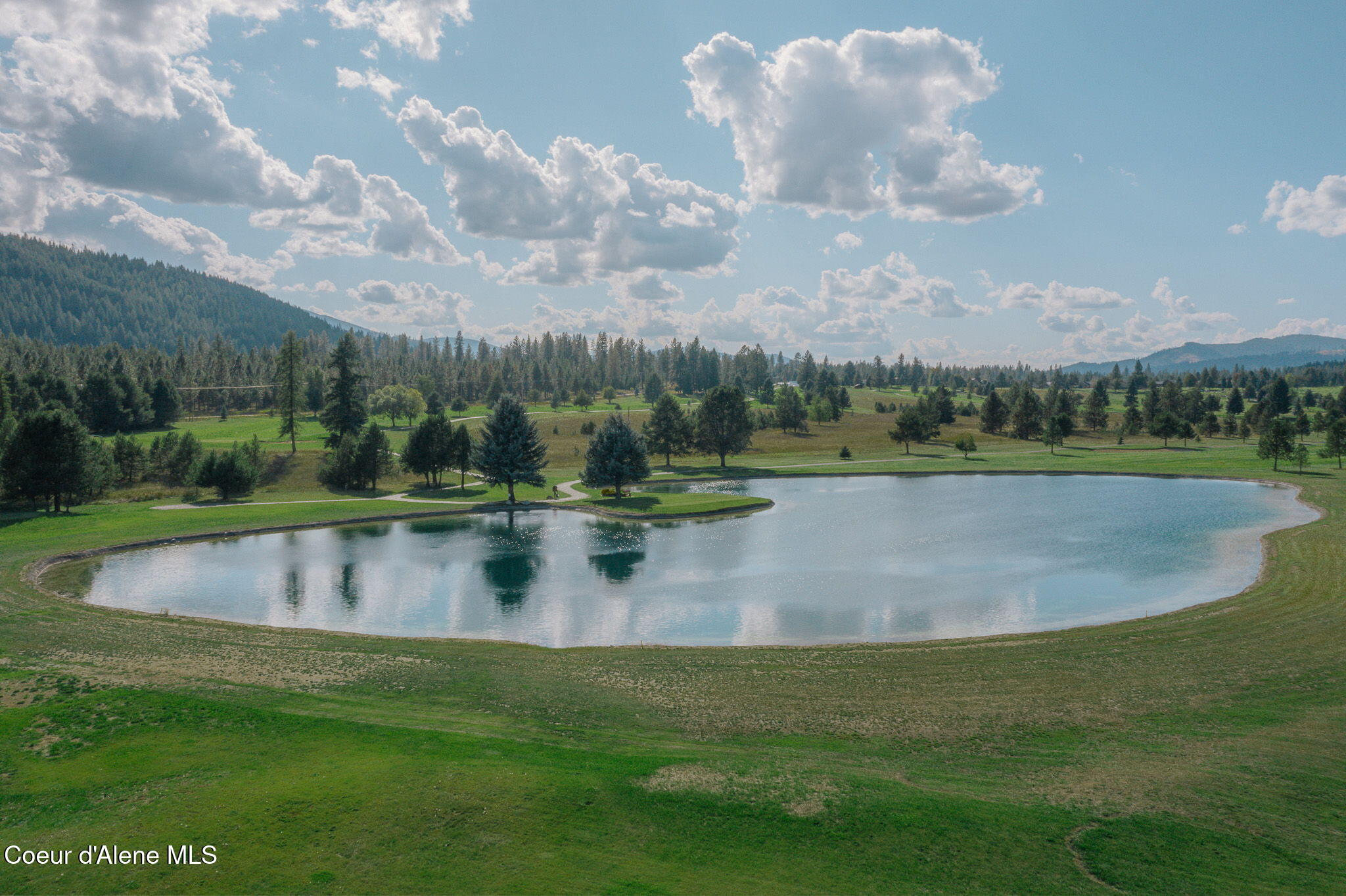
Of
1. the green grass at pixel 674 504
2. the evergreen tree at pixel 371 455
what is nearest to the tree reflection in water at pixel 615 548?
the green grass at pixel 674 504

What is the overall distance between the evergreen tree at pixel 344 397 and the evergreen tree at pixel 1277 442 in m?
110

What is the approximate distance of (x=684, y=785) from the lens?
1444 centimetres

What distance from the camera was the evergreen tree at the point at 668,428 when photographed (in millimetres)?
95500

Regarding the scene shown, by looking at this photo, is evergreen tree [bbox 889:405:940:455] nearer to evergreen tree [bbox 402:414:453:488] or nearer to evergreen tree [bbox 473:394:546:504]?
evergreen tree [bbox 473:394:546:504]

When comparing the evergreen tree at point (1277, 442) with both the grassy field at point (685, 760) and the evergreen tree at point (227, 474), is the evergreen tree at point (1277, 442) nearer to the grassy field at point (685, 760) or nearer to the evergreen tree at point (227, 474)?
the grassy field at point (685, 760)

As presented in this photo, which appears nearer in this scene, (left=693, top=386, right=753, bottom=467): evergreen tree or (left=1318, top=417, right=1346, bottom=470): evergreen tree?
(left=1318, top=417, right=1346, bottom=470): evergreen tree

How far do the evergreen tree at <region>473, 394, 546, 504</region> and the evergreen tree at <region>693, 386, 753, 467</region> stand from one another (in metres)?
34.4

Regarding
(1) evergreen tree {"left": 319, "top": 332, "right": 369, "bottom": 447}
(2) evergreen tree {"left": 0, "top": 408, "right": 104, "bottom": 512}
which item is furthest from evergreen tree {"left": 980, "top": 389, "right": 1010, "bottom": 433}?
(2) evergreen tree {"left": 0, "top": 408, "right": 104, "bottom": 512}

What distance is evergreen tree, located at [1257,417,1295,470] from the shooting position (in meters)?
78.9

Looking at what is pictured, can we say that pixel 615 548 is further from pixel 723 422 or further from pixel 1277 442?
pixel 1277 442

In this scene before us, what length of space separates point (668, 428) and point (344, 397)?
42216mm

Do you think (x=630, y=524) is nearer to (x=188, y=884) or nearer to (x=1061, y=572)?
(x=1061, y=572)

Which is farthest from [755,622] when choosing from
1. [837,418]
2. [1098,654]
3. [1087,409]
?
[1087,409]

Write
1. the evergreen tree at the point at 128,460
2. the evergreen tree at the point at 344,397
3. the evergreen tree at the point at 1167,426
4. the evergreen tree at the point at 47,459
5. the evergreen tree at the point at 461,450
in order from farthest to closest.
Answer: the evergreen tree at the point at 1167,426 → the evergreen tree at the point at 344,397 → the evergreen tree at the point at 461,450 → the evergreen tree at the point at 128,460 → the evergreen tree at the point at 47,459
